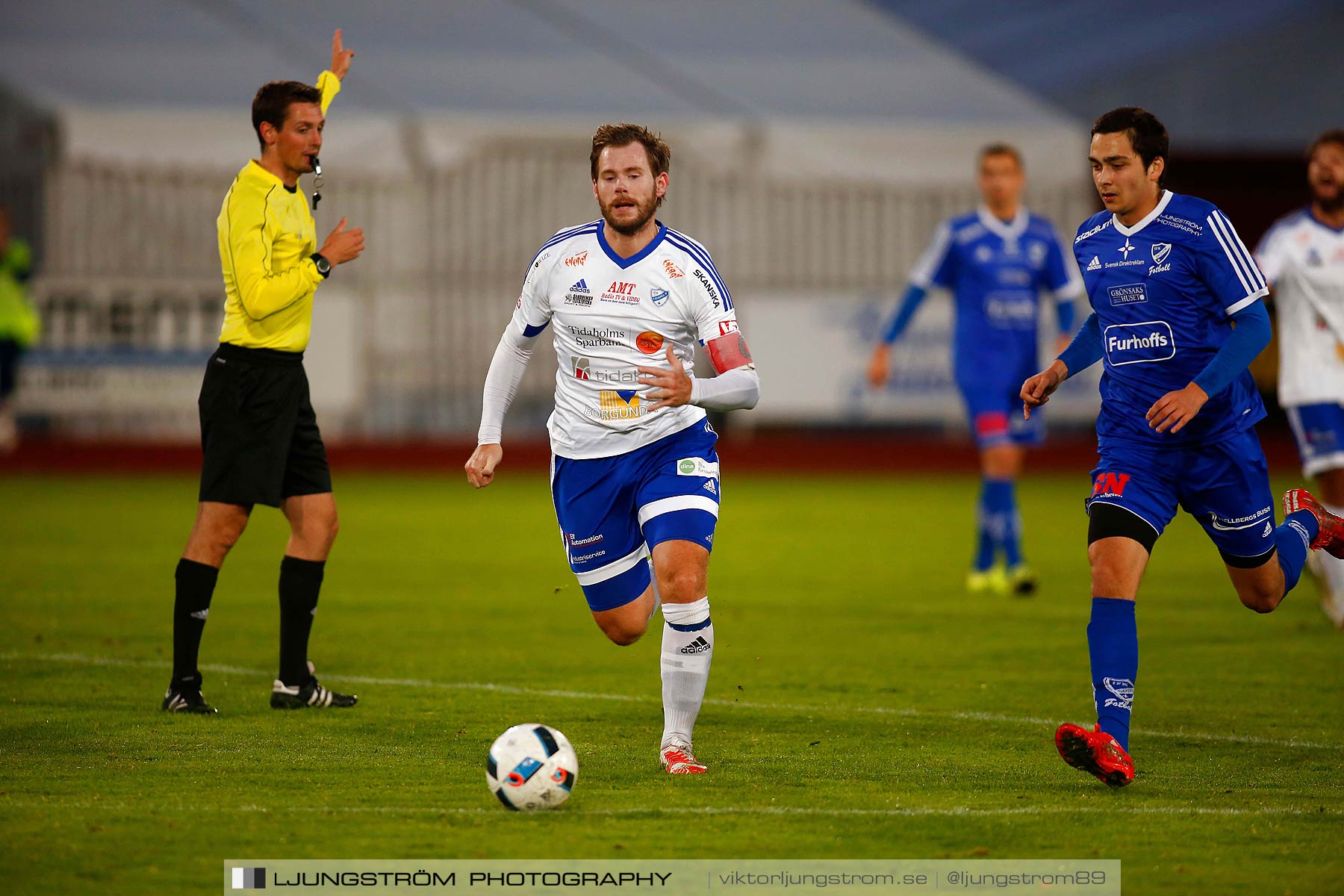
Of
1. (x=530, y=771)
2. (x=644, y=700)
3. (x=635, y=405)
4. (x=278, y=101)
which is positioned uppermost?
(x=278, y=101)

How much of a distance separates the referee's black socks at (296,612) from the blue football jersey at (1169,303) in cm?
325

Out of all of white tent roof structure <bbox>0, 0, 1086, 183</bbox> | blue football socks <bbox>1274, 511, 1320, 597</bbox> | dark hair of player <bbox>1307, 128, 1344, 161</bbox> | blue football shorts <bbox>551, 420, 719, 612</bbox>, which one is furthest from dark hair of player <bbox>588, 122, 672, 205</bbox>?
white tent roof structure <bbox>0, 0, 1086, 183</bbox>

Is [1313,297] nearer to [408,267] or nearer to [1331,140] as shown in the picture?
[1331,140]

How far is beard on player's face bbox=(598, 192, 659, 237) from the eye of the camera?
19.3 ft

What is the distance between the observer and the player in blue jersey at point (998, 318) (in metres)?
10.6

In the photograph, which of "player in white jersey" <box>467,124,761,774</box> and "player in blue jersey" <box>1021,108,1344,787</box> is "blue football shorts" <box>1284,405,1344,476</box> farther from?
"player in white jersey" <box>467,124,761,774</box>

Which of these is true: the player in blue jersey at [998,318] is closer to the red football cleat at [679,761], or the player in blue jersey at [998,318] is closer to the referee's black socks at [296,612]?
the referee's black socks at [296,612]

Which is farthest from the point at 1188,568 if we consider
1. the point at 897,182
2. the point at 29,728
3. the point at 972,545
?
the point at 897,182

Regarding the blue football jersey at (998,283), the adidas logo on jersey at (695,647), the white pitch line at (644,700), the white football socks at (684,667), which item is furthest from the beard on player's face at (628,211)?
the blue football jersey at (998,283)

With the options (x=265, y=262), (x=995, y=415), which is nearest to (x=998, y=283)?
(x=995, y=415)

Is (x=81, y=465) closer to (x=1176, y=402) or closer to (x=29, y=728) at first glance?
(x=29, y=728)

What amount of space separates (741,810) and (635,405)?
5.28 ft

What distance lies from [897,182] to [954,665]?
51.1ft

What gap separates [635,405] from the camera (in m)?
6.08
